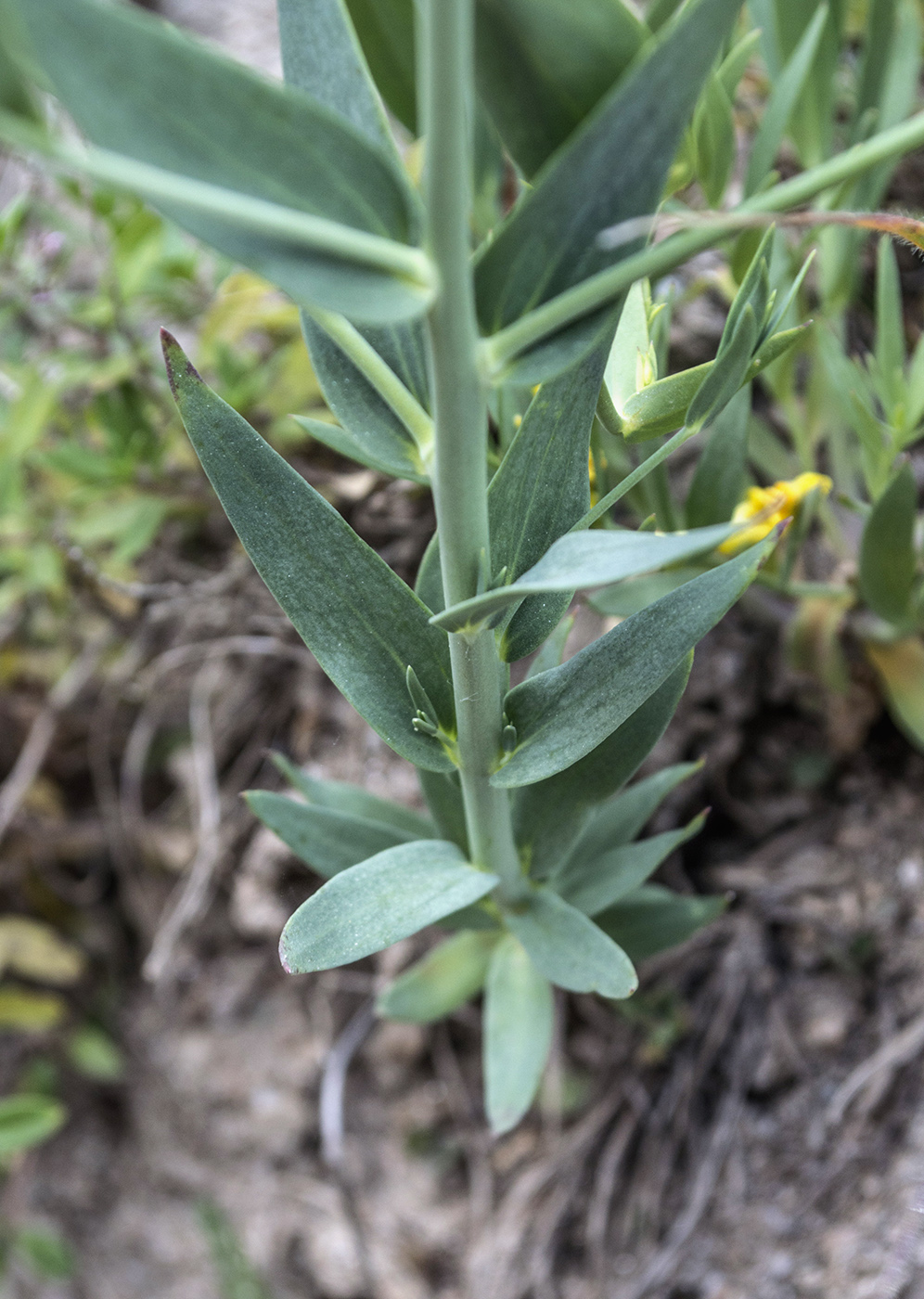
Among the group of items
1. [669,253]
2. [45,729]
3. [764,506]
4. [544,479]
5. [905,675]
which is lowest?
[45,729]

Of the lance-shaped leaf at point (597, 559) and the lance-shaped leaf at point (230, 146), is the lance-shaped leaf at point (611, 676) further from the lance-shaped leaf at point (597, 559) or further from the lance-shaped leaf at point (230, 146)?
the lance-shaped leaf at point (230, 146)

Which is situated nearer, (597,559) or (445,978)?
(597,559)

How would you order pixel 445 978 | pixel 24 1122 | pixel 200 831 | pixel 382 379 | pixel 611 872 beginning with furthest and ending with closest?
pixel 200 831
pixel 24 1122
pixel 445 978
pixel 611 872
pixel 382 379

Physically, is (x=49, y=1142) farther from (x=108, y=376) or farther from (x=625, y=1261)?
(x=108, y=376)

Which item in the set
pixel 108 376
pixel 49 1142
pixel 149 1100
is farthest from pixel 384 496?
pixel 49 1142

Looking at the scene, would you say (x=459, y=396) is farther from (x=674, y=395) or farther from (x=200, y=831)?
(x=200, y=831)

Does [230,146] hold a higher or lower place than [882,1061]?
higher

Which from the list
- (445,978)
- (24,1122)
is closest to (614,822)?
(445,978)
